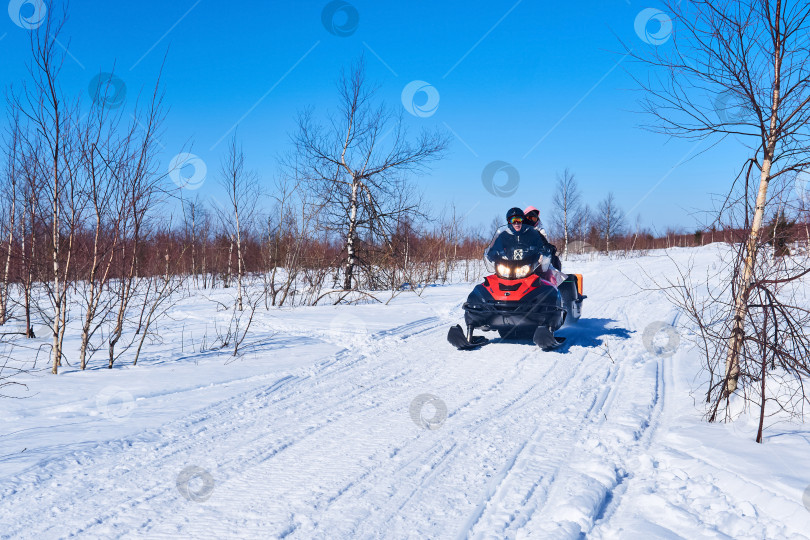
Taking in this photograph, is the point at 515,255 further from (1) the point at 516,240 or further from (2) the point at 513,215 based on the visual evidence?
(2) the point at 513,215

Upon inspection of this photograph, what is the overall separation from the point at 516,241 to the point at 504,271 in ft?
1.79

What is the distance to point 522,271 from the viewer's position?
708 cm

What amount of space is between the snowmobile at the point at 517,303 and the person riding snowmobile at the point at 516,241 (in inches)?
0.7

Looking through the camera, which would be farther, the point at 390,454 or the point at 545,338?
the point at 545,338

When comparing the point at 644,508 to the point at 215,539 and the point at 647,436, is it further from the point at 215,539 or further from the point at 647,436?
the point at 215,539

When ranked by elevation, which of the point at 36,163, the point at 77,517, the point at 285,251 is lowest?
the point at 77,517

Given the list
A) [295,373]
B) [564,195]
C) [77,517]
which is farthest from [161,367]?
[564,195]

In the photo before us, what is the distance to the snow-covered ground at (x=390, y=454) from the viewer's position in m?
2.65

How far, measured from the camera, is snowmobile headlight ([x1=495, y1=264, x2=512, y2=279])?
716cm

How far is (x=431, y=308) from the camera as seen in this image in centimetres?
1136

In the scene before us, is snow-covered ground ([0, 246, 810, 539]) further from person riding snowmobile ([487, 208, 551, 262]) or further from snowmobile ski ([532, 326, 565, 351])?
person riding snowmobile ([487, 208, 551, 262])

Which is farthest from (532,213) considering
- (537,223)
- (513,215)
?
(513,215)

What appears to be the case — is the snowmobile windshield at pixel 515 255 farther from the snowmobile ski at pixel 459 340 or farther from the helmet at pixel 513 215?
the snowmobile ski at pixel 459 340

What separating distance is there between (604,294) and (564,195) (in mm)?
27394
